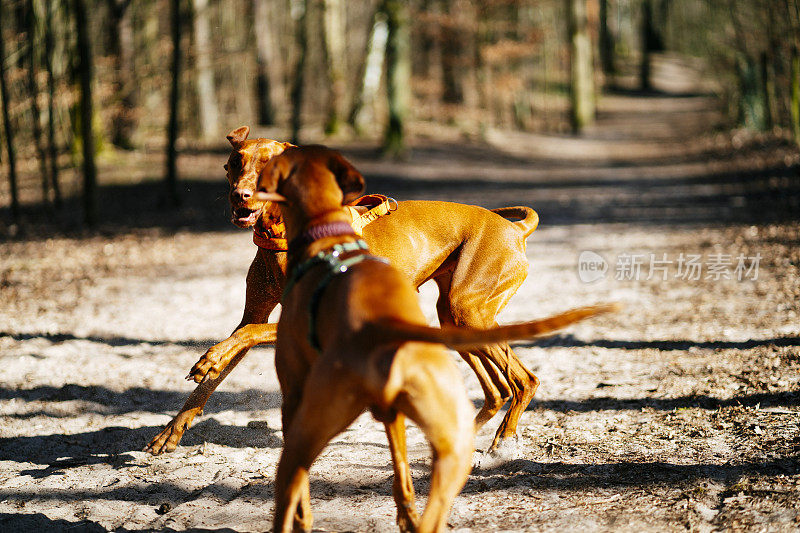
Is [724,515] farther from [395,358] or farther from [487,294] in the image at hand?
[395,358]

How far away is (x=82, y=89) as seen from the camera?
11.9 meters

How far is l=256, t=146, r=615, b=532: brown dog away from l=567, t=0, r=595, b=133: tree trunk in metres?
28.4

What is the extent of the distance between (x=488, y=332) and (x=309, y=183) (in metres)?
0.99

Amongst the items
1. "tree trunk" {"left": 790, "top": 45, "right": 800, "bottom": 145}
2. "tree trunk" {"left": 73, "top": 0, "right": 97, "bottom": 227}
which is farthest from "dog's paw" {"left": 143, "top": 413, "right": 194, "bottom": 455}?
"tree trunk" {"left": 790, "top": 45, "right": 800, "bottom": 145}

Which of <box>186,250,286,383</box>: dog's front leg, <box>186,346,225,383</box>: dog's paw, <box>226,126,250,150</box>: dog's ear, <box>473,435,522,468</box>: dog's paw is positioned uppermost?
<box>226,126,250,150</box>: dog's ear

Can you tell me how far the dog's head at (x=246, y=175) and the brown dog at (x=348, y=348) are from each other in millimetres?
880

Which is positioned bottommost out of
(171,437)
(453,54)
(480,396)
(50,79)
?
(480,396)

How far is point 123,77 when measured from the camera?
720 inches

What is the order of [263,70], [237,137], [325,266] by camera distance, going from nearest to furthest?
[325,266]
[237,137]
[263,70]

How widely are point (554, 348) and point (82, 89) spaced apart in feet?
29.6

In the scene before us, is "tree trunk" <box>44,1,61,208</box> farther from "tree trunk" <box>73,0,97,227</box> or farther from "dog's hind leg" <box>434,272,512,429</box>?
"dog's hind leg" <box>434,272,512,429</box>

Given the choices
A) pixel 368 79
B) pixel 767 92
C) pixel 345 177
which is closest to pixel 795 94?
pixel 767 92

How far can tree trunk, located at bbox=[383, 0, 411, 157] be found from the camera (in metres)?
20.5

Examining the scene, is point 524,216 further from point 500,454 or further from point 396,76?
point 396,76
